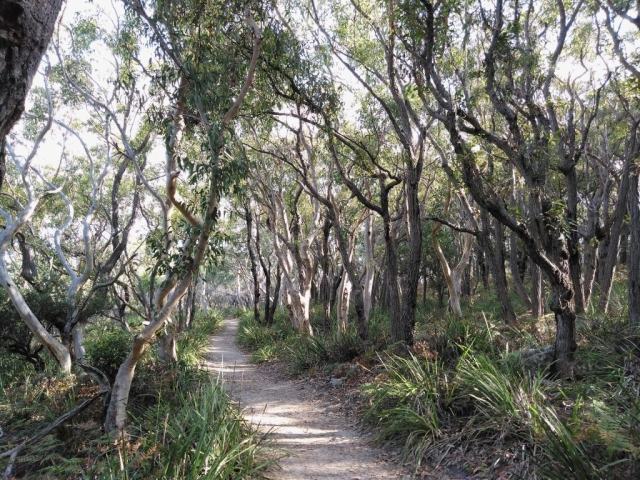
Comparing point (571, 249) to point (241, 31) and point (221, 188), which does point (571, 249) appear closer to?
point (221, 188)

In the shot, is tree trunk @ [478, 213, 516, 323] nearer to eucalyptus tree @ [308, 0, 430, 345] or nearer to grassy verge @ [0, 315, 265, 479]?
eucalyptus tree @ [308, 0, 430, 345]

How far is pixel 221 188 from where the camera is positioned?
482 cm

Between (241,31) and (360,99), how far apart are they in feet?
16.8

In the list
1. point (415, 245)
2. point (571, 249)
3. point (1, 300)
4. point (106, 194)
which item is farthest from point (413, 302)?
point (106, 194)

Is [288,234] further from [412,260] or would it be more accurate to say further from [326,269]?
[412,260]

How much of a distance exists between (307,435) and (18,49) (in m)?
5.67

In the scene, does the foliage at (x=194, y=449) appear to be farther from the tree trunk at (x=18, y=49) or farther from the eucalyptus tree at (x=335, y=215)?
the eucalyptus tree at (x=335, y=215)

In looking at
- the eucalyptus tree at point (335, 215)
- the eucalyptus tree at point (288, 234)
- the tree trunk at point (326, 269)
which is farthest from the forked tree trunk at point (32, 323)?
the tree trunk at point (326, 269)

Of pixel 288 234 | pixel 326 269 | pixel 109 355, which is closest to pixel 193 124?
pixel 109 355

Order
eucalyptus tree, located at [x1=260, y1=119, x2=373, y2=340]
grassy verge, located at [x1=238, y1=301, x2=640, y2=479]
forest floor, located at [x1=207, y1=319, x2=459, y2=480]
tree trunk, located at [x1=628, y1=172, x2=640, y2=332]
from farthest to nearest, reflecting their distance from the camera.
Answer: eucalyptus tree, located at [x1=260, y1=119, x2=373, y2=340]
tree trunk, located at [x1=628, y1=172, x2=640, y2=332]
forest floor, located at [x1=207, y1=319, x2=459, y2=480]
grassy verge, located at [x1=238, y1=301, x2=640, y2=479]

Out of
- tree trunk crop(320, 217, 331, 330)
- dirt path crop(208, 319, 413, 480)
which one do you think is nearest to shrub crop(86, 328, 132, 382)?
dirt path crop(208, 319, 413, 480)

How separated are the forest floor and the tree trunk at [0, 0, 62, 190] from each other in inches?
166

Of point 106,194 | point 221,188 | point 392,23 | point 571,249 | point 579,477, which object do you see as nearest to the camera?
point 579,477

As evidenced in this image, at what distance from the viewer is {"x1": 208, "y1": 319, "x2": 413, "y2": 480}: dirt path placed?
15.5 feet
